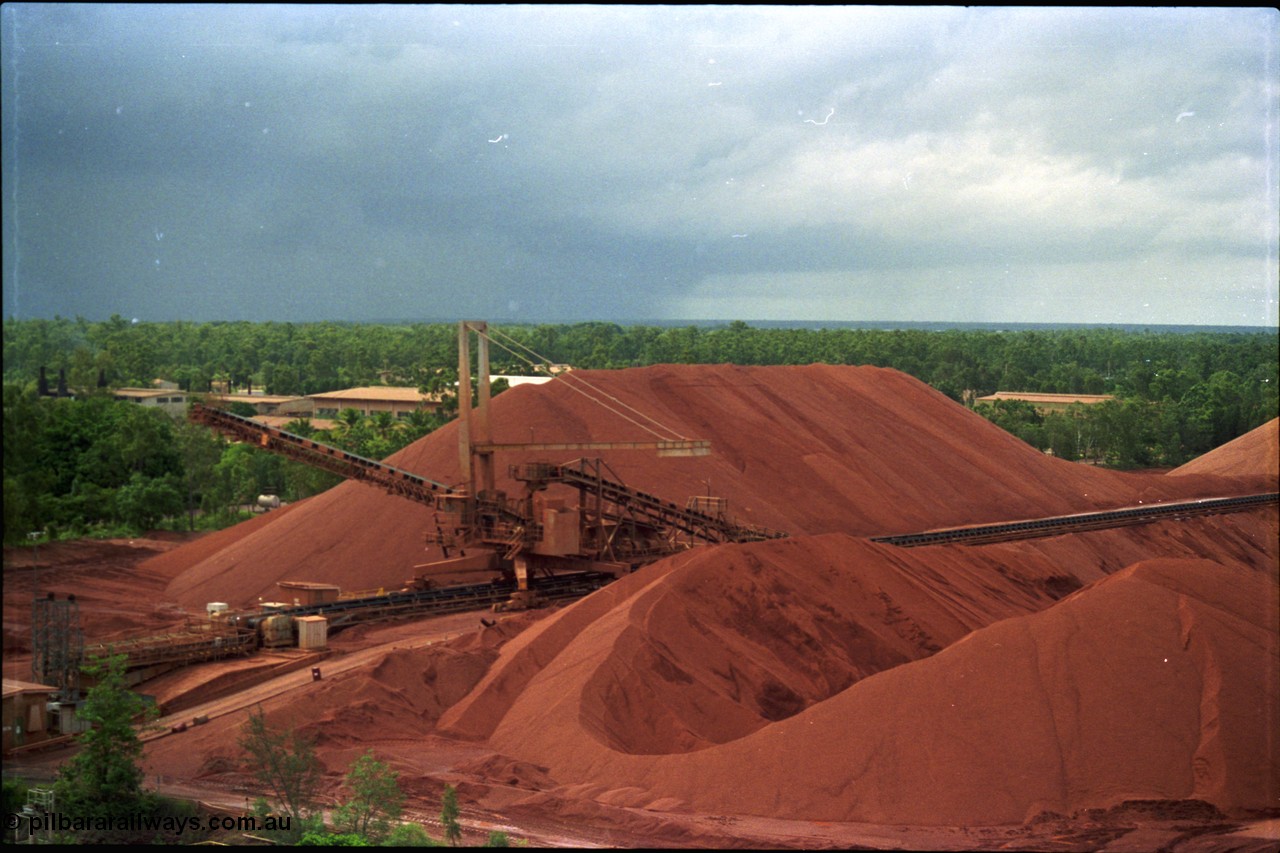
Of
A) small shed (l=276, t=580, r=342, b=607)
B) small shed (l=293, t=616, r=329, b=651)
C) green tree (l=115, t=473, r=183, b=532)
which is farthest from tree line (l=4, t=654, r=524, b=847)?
green tree (l=115, t=473, r=183, b=532)

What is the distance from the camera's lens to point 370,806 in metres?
21.3

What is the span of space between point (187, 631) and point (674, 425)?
2552 cm

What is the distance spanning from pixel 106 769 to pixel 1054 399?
8620 centimetres

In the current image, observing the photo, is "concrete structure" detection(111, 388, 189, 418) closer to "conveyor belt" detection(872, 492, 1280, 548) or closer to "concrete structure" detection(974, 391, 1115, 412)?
"conveyor belt" detection(872, 492, 1280, 548)

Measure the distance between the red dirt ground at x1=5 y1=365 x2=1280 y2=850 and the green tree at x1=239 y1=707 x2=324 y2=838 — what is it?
0.85m

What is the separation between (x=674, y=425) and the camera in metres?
54.5

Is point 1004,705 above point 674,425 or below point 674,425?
below

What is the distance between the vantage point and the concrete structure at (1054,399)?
93562 mm

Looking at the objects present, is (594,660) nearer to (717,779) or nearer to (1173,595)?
(717,779)

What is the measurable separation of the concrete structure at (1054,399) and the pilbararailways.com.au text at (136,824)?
76.7 meters

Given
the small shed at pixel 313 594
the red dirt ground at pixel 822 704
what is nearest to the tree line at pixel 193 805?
the red dirt ground at pixel 822 704

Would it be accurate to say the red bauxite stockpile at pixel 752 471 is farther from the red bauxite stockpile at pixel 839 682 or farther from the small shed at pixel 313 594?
the small shed at pixel 313 594

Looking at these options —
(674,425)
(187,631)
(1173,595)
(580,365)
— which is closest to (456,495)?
(187,631)

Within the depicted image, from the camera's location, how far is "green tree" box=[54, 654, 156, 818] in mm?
21219
